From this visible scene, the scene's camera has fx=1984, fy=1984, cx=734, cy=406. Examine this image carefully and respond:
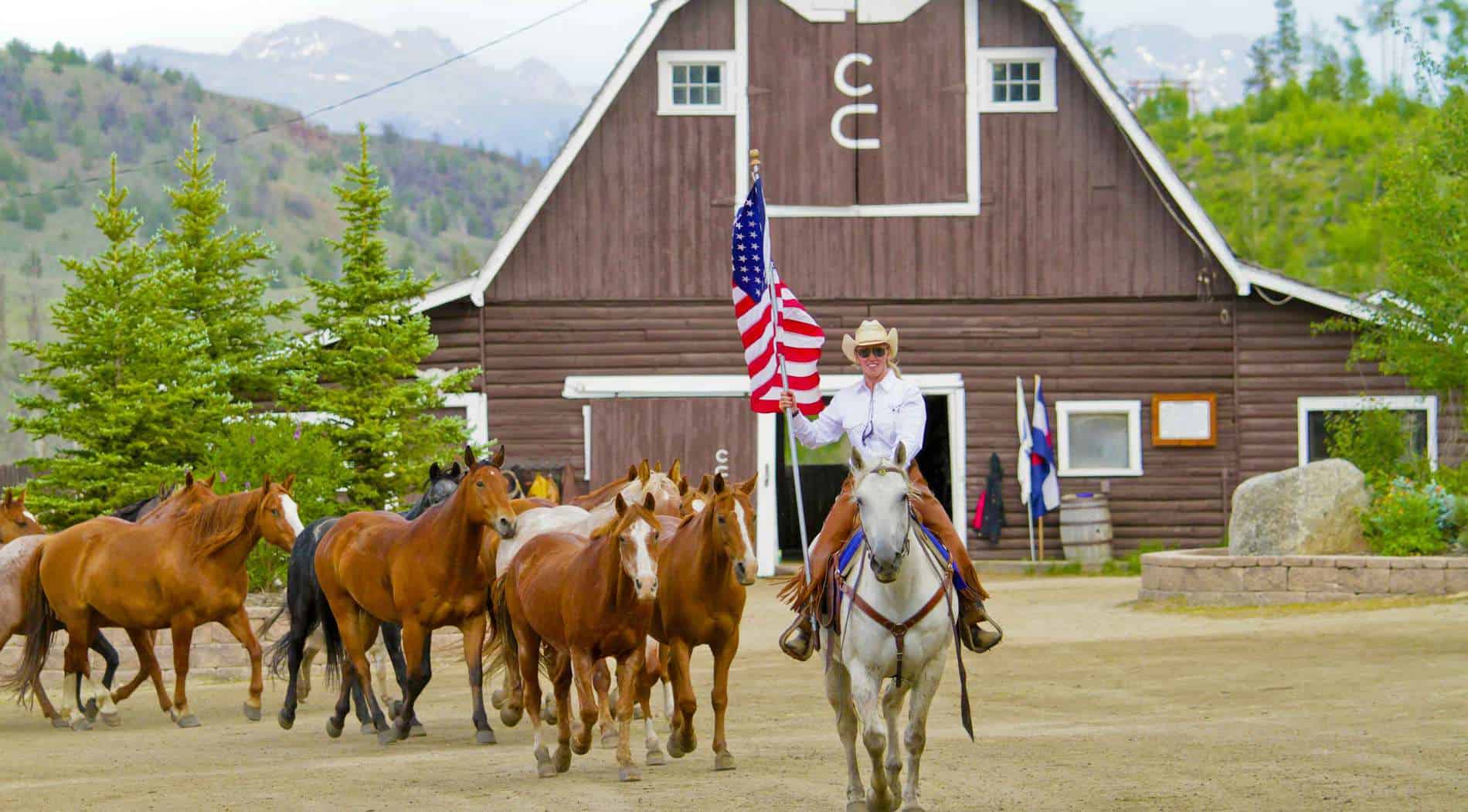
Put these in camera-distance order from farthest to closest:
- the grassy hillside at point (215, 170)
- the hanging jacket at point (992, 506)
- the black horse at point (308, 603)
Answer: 1. the grassy hillside at point (215, 170)
2. the hanging jacket at point (992, 506)
3. the black horse at point (308, 603)

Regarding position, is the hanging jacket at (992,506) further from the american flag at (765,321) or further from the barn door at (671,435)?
the american flag at (765,321)

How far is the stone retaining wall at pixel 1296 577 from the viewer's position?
19.3 meters

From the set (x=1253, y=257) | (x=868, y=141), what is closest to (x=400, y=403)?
(x=868, y=141)

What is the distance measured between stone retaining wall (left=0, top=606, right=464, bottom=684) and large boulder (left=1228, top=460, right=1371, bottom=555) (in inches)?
374

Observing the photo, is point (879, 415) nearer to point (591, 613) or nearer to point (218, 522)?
point (591, 613)

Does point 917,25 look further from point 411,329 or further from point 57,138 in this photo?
point 57,138

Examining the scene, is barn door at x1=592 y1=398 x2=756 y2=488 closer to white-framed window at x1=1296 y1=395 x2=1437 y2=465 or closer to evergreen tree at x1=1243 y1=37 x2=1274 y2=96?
white-framed window at x1=1296 y1=395 x2=1437 y2=465

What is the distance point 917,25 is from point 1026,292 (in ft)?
12.8

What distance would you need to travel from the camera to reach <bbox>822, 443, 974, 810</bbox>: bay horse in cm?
905

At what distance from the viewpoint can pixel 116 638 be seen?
17.8 meters

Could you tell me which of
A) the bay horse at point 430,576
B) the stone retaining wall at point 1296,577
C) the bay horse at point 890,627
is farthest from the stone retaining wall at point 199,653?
the bay horse at point 890,627

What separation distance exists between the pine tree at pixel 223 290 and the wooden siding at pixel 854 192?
3.57 m

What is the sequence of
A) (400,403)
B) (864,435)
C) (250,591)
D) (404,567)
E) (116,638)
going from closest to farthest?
(864,435)
(404,567)
(116,638)
(250,591)
(400,403)

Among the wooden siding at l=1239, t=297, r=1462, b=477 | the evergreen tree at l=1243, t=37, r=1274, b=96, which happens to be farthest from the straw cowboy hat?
the evergreen tree at l=1243, t=37, r=1274, b=96
